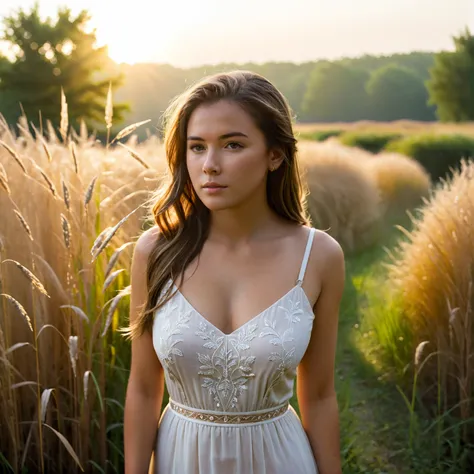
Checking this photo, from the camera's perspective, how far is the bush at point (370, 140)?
78.3ft

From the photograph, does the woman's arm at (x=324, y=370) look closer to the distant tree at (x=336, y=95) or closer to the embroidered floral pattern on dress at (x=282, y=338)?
the embroidered floral pattern on dress at (x=282, y=338)

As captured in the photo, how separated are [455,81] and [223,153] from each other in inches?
1270

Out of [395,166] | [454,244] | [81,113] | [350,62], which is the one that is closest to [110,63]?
[81,113]

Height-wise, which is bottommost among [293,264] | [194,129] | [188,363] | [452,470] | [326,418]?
[452,470]

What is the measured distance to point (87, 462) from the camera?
2.61 meters

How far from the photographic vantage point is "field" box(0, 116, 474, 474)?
249 cm

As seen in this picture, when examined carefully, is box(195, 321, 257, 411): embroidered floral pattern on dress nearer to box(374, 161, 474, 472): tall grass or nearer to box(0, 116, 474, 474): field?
box(0, 116, 474, 474): field

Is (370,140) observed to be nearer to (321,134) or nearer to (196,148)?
(321,134)

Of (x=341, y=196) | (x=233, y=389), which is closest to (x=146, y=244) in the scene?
(x=233, y=389)

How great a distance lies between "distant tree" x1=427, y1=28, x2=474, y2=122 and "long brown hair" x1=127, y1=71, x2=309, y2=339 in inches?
1204

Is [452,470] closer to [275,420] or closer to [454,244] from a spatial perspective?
[454,244]

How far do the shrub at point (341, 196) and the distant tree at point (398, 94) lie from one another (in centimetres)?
2714

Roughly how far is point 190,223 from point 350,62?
39.4 m

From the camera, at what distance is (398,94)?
118 feet
